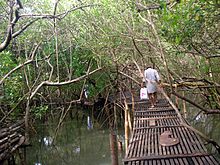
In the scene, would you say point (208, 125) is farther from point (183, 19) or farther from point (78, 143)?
point (183, 19)

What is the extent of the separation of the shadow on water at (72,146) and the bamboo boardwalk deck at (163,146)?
8.46ft

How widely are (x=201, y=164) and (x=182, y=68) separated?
259 inches

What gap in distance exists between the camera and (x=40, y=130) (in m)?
16.1

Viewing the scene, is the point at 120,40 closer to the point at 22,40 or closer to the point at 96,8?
the point at 96,8

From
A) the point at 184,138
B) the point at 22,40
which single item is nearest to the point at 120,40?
the point at 22,40

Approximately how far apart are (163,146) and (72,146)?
761 cm

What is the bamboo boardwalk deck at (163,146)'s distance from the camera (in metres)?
5.07

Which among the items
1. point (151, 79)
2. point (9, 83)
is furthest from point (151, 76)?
point (9, 83)

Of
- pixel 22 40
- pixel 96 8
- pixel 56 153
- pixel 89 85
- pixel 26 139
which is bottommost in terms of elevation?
pixel 56 153

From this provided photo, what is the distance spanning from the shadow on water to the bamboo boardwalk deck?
8.46ft

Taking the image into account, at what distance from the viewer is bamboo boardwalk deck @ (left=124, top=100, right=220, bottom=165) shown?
16.6ft

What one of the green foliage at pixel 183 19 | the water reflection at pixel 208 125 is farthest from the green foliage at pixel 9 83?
the green foliage at pixel 183 19

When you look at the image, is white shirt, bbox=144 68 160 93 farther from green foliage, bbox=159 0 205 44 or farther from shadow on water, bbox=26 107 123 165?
green foliage, bbox=159 0 205 44

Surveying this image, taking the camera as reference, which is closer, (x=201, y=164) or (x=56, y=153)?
(x=201, y=164)
